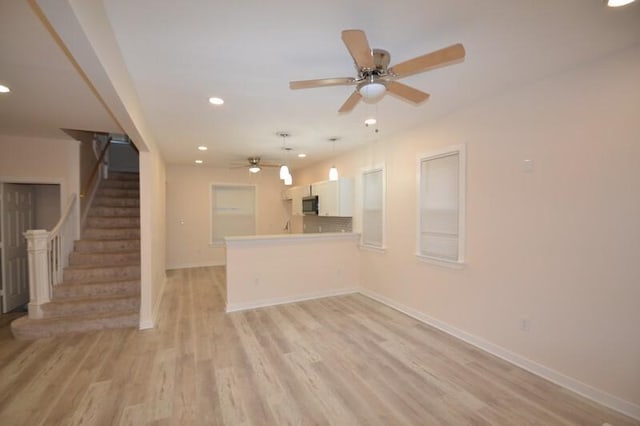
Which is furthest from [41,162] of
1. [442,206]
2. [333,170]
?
[442,206]

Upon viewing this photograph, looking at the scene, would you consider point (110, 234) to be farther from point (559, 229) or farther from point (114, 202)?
point (559, 229)

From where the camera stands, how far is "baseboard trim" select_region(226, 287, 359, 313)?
427 cm

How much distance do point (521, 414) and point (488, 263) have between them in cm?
137

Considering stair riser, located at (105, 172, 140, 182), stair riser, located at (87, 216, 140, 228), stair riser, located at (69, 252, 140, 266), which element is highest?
stair riser, located at (105, 172, 140, 182)

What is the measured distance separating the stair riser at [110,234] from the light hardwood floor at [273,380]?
1.75m

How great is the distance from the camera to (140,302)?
388cm

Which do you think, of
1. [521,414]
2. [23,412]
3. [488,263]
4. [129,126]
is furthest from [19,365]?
[488,263]

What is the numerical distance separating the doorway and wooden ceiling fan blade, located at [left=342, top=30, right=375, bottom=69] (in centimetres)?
540

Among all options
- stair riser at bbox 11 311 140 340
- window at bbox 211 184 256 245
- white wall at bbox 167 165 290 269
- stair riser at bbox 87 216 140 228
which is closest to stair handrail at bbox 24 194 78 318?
stair riser at bbox 11 311 140 340

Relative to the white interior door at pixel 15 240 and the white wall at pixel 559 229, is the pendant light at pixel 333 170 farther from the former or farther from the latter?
the white interior door at pixel 15 240

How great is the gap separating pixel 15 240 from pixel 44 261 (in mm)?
1429

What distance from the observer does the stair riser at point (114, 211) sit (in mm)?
5230

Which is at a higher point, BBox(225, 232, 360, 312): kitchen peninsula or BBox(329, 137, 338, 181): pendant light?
BBox(329, 137, 338, 181): pendant light

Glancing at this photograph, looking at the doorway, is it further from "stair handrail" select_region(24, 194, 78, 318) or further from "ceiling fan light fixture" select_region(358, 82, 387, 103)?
"ceiling fan light fixture" select_region(358, 82, 387, 103)
